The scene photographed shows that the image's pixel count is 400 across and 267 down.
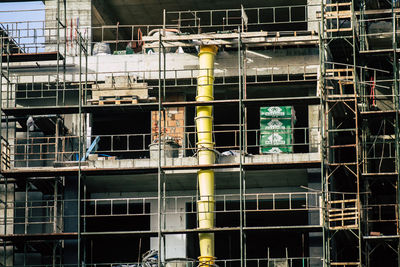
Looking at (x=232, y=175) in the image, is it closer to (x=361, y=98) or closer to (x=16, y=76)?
(x=361, y=98)

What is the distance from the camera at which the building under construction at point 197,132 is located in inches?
1658

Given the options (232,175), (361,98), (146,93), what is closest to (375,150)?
(361,98)

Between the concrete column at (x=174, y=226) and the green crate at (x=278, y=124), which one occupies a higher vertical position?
the green crate at (x=278, y=124)

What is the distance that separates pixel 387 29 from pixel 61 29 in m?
14.1

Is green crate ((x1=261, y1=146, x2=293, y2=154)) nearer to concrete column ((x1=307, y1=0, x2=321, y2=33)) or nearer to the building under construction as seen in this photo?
the building under construction

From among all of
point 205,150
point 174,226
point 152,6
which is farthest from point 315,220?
point 152,6

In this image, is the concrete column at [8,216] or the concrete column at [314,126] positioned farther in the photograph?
the concrete column at [314,126]

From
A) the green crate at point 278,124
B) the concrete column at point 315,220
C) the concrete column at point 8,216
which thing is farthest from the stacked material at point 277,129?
the concrete column at point 8,216

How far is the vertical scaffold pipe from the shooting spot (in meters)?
41.8

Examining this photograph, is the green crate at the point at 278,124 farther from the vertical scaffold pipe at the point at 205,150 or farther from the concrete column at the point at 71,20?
the concrete column at the point at 71,20

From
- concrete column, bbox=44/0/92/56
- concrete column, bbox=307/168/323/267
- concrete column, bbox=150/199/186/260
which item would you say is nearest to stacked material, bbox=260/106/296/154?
concrete column, bbox=307/168/323/267

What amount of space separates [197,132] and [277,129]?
342 cm

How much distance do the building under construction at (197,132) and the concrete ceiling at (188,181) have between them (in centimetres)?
9

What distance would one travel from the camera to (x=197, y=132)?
142 ft
